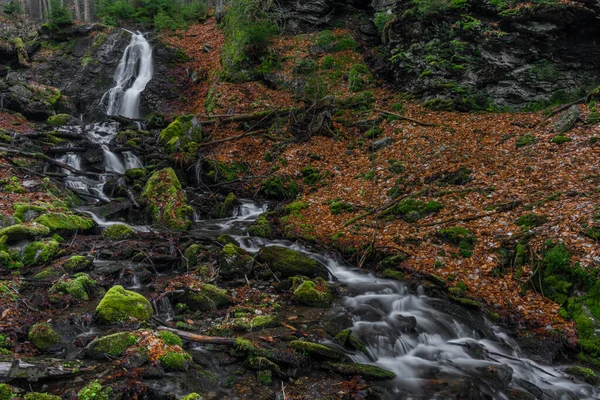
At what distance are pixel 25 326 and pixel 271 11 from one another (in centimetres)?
1832

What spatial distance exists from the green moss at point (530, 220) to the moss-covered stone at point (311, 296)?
13.9ft

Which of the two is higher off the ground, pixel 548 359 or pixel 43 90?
pixel 43 90

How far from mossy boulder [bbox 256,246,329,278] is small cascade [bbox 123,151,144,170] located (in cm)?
811

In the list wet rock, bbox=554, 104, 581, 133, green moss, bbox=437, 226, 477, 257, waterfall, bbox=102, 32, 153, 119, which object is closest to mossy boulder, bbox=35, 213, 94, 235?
green moss, bbox=437, 226, 477, 257

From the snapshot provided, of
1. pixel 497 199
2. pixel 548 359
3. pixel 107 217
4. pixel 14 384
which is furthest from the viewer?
pixel 107 217

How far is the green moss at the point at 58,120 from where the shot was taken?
15.2m

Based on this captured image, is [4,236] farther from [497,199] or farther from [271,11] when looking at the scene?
[271,11]

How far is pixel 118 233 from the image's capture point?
8.52 meters

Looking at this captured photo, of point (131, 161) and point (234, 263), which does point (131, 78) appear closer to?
point (131, 161)

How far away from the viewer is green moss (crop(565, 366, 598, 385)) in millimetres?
Answer: 5012

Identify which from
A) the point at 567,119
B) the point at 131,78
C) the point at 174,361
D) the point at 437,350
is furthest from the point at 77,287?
the point at 131,78

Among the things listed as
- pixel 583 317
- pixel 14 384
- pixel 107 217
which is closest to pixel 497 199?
pixel 583 317

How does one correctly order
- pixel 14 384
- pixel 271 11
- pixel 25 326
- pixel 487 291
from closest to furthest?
pixel 14 384 < pixel 25 326 < pixel 487 291 < pixel 271 11

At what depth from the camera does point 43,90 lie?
55.3 ft
